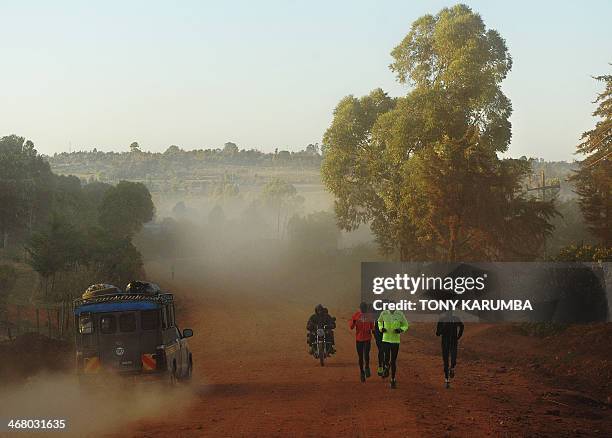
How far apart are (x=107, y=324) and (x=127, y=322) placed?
43 centimetres

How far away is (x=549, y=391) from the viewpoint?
1938cm

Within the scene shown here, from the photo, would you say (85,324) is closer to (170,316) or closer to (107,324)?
(107,324)

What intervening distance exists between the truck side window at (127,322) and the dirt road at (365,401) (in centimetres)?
209

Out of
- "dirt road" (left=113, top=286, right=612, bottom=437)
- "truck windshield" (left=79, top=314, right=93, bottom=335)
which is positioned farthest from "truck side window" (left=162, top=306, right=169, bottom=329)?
"dirt road" (left=113, top=286, right=612, bottom=437)

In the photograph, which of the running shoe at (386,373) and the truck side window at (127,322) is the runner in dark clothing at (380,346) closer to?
the running shoe at (386,373)

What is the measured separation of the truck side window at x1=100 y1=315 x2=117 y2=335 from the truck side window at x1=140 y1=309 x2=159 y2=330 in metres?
0.60

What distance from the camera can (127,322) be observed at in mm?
17500

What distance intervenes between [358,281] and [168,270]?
2994 centimetres

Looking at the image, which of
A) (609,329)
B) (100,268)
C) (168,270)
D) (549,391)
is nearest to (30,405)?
(549,391)

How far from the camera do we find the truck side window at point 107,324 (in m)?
17.4

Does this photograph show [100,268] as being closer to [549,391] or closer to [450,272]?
[450,272]

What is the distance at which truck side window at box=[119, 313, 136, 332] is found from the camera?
57.2 feet

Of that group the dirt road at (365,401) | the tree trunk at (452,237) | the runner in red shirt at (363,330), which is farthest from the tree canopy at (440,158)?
the runner in red shirt at (363,330)

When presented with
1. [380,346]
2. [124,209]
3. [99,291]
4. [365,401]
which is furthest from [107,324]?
[124,209]
